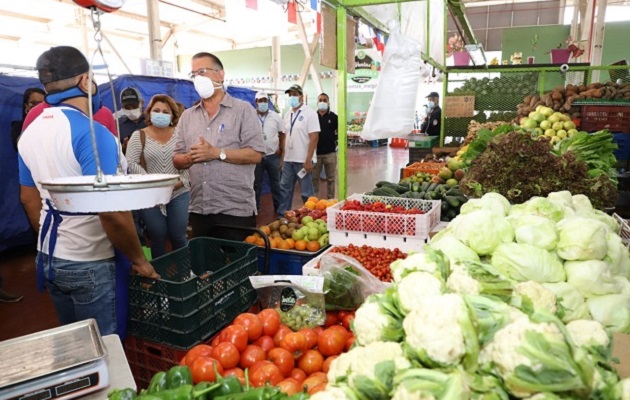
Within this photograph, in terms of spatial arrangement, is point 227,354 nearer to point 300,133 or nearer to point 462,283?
point 462,283

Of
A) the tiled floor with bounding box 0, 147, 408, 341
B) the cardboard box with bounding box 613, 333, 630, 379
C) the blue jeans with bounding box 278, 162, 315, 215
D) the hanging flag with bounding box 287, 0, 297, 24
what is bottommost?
the tiled floor with bounding box 0, 147, 408, 341

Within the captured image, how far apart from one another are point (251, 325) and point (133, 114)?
12.7 feet

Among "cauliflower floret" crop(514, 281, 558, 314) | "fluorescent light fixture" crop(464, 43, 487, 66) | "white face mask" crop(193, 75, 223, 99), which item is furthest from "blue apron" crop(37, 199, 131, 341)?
"fluorescent light fixture" crop(464, 43, 487, 66)

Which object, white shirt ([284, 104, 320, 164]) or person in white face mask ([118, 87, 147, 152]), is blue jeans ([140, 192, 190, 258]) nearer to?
person in white face mask ([118, 87, 147, 152])

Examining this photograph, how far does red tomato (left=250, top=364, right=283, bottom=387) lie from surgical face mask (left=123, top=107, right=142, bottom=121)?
414 centimetres

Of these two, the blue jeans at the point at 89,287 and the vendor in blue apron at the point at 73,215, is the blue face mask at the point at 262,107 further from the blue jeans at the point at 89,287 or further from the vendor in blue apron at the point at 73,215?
the blue jeans at the point at 89,287

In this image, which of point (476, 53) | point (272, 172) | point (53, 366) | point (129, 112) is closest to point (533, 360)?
point (53, 366)

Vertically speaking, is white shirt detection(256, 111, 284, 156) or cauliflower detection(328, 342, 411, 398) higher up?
white shirt detection(256, 111, 284, 156)

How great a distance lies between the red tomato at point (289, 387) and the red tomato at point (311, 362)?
0.18 metres

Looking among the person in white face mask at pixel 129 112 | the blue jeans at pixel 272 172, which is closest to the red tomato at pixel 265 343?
the person in white face mask at pixel 129 112

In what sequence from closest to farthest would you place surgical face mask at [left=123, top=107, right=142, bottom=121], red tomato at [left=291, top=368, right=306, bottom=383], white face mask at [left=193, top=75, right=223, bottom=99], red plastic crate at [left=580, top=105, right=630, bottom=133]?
red tomato at [left=291, top=368, right=306, bottom=383] < white face mask at [left=193, top=75, right=223, bottom=99] < red plastic crate at [left=580, top=105, right=630, bottom=133] < surgical face mask at [left=123, top=107, right=142, bottom=121]

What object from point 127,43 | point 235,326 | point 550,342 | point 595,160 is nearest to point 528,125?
point 595,160

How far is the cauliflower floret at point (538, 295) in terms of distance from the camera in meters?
1.15

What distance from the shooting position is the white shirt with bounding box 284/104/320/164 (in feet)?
22.7
